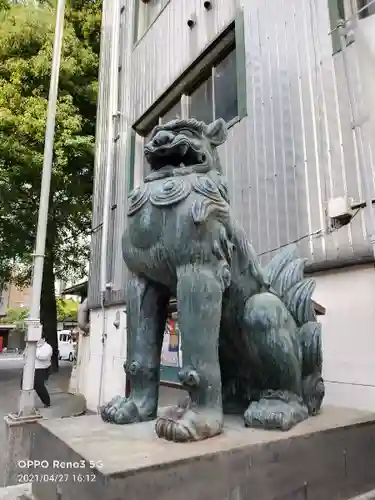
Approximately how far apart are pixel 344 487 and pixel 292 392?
1.65 ft

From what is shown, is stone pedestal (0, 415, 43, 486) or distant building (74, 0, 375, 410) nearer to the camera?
distant building (74, 0, 375, 410)

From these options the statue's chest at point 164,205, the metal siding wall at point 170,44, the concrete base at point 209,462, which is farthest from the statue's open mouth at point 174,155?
the metal siding wall at point 170,44

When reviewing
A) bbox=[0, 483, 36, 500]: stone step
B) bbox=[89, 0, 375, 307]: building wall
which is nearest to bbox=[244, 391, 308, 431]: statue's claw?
bbox=[0, 483, 36, 500]: stone step

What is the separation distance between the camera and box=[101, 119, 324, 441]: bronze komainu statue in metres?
1.92

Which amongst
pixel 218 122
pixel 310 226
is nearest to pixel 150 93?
pixel 310 226

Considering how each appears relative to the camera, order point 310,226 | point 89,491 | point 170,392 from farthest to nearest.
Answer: point 170,392, point 310,226, point 89,491

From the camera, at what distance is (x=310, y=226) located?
Answer: 416cm

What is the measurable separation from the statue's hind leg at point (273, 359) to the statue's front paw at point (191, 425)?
0.90 ft

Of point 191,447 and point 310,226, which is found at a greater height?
point 310,226

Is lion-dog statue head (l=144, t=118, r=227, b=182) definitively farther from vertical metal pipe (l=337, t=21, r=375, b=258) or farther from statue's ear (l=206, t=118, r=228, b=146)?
vertical metal pipe (l=337, t=21, r=375, b=258)

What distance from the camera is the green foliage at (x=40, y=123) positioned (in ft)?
32.7

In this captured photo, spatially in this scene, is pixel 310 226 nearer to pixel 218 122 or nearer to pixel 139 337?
pixel 218 122

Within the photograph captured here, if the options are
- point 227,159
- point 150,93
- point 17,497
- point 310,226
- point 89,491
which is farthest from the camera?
point 150,93

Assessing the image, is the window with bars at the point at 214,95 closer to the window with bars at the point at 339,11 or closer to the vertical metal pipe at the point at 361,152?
the window with bars at the point at 339,11
